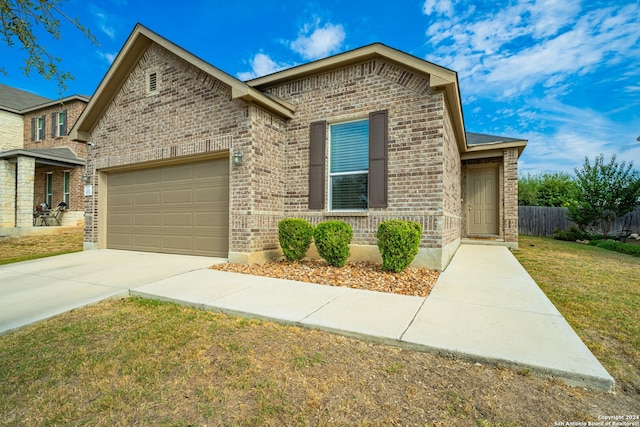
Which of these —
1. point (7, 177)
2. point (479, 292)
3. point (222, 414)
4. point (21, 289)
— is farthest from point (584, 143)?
point (7, 177)

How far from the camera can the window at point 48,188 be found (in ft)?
52.8

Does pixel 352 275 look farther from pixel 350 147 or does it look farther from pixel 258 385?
pixel 258 385

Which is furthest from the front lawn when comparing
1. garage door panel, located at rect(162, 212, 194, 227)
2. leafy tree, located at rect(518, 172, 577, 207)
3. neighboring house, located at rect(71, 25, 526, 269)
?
leafy tree, located at rect(518, 172, 577, 207)

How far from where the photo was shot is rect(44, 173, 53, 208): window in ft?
52.8

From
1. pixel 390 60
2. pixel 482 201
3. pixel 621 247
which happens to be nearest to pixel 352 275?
pixel 390 60

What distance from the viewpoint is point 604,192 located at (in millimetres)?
13383

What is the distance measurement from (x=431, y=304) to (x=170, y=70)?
8213 millimetres

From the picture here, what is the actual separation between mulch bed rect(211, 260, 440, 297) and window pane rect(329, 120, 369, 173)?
219 cm

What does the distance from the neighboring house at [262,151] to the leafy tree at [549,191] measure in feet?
61.4

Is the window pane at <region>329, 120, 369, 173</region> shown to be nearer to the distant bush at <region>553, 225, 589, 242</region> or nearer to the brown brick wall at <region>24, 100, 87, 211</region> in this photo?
the distant bush at <region>553, 225, 589, 242</region>

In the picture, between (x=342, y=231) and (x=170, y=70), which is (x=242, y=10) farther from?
(x=342, y=231)

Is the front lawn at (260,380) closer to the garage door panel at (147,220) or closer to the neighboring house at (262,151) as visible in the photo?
the neighboring house at (262,151)

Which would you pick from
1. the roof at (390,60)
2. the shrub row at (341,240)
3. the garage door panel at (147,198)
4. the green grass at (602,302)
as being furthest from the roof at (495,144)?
the garage door panel at (147,198)

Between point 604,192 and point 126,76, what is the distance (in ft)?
64.0
